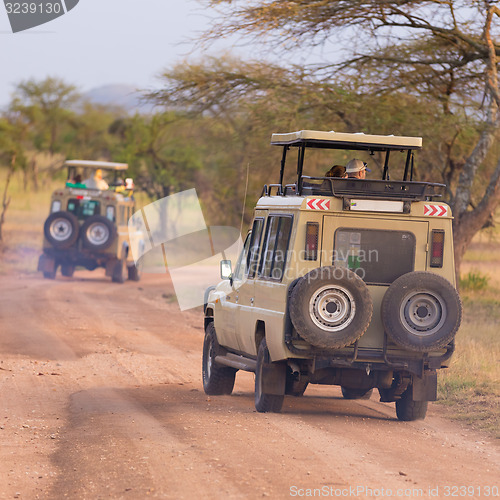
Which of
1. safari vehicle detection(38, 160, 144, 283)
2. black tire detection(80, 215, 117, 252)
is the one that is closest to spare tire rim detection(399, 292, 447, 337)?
safari vehicle detection(38, 160, 144, 283)

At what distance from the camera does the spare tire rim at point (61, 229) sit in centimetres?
2319

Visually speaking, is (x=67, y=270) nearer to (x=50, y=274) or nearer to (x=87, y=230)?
(x=50, y=274)

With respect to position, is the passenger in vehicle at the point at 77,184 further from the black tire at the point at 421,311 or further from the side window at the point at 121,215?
the black tire at the point at 421,311

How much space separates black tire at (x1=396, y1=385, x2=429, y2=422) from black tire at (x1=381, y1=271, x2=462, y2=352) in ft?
2.75

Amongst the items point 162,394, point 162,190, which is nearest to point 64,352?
point 162,394

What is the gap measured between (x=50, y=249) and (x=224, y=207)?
11976 millimetres

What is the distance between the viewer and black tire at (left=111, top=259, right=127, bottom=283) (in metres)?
24.3

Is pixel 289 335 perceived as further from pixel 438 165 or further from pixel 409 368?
pixel 438 165

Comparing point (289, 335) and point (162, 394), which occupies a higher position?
point (289, 335)

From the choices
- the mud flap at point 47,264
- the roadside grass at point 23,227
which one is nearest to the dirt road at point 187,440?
the mud flap at point 47,264

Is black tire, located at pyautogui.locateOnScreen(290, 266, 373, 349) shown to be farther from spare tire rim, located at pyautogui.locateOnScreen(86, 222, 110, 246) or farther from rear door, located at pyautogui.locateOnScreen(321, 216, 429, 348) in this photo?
spare tire rim, located at pyautogui.locateOnScreen(86, 222, 110, 246)

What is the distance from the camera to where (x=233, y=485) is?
6117 millimetres

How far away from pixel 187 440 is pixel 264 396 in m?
1.36

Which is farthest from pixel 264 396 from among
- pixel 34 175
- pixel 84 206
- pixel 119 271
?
pixel 34 175
